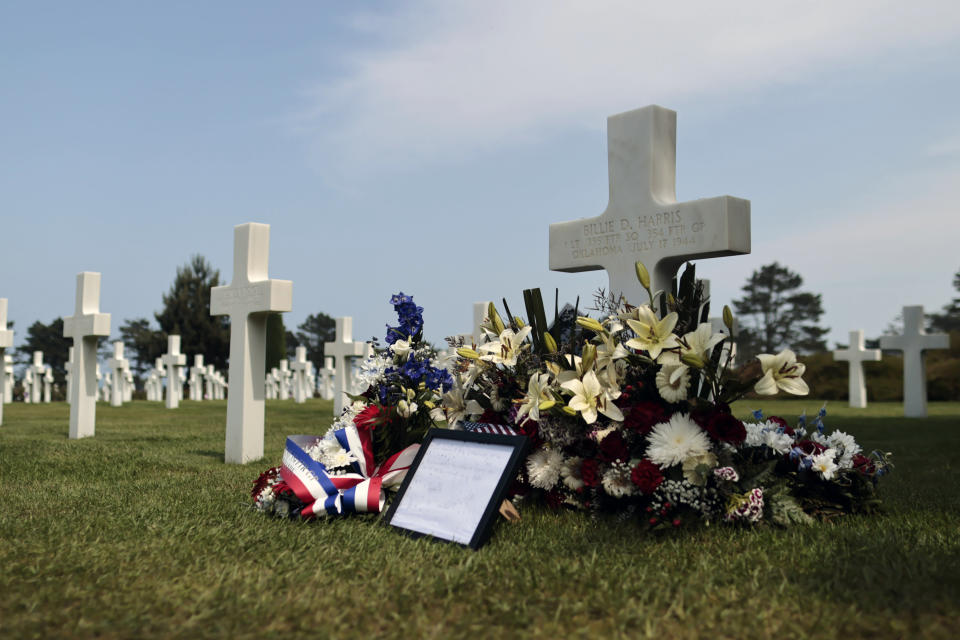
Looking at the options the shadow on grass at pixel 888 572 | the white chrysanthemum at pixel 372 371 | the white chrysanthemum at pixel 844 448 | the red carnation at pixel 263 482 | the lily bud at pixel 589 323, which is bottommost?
the shadow on grass at pixel 888 572

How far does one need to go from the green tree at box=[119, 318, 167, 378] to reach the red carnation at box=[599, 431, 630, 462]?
4423 centimetres

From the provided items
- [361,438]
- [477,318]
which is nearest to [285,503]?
[361,438]

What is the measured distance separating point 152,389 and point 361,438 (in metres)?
30.3

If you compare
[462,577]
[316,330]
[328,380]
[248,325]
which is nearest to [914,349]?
[248,325]

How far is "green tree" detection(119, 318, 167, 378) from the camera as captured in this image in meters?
45.6

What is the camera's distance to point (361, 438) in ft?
16.6

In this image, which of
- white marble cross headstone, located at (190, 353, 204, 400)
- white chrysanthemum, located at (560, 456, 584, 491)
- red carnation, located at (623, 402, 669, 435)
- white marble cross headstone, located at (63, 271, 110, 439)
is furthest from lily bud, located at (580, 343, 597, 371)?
white marble cross headstone, located at (190, 353, 204, 400)

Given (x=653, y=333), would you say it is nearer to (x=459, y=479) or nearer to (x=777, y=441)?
(x=777, y=441)

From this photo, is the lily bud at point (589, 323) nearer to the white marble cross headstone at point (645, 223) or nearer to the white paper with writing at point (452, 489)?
the white paper with writing at point (452, 489)

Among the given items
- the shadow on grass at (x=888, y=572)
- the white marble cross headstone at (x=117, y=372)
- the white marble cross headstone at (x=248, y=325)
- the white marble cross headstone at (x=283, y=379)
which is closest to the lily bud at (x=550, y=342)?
the shadow on grass at (x=888, y=572)

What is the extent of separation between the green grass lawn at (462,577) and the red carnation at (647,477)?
0.24 m

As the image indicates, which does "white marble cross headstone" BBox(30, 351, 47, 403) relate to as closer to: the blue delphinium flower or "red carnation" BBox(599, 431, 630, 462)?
the blue delphinium flower

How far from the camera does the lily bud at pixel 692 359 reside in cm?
412

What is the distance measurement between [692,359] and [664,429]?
0.39 m
